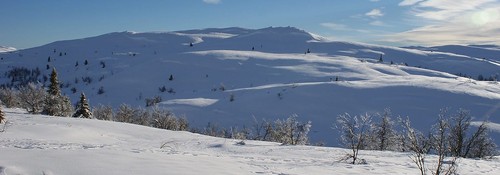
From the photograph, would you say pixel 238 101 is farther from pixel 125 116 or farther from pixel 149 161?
pixel 149 161

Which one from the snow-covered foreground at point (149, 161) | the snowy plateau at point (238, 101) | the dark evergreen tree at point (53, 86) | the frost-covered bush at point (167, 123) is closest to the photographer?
the snow-covered foreground at point (149, 161)

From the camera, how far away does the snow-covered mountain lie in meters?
69.1

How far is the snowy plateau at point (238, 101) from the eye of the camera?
42.2 feet

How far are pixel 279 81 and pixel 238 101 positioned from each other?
29.9 meters

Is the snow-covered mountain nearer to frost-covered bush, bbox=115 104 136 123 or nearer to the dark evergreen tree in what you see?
frost-covered bush, bbox=115 104 136 123

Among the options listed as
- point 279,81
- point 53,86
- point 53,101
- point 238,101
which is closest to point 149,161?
point 53,86

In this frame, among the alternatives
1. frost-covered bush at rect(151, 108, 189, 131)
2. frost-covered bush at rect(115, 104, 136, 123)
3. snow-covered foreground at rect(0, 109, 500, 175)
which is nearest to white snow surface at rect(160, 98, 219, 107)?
frost-covered bush at rect(115, 104, 136, 123)

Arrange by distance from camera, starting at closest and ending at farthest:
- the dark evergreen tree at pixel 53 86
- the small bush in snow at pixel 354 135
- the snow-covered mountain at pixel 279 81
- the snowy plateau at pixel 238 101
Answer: the snowy plateau at pixel 238 101, the small bush in snow at pixel 354 135, the dark evergreen tree at pixel 53 86, the snow-covered mountain at pixel 279 81

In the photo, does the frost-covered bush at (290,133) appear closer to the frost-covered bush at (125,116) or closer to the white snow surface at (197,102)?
the frost-covered bush at (125,116)

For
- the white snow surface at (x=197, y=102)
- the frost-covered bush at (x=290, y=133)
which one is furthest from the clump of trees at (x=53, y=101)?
the white snow surface at (x=197, y=102)

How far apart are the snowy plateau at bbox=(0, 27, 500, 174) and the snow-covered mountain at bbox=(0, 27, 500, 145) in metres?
0.34

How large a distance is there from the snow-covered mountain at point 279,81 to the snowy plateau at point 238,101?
339 millimetres

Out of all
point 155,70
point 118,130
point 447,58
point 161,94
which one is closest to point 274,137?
point 118,130

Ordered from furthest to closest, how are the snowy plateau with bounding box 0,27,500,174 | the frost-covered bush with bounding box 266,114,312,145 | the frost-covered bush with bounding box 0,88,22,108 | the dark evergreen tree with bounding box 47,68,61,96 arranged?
the frost-covered bush with bounding box 0,88,22,108 < the frost-covered bush with bounding box 266,114,312,145 < the dark evergreen tree with bounding box 47,68,61,96 < the snowy plateau with bounding box 0,27,500,174
